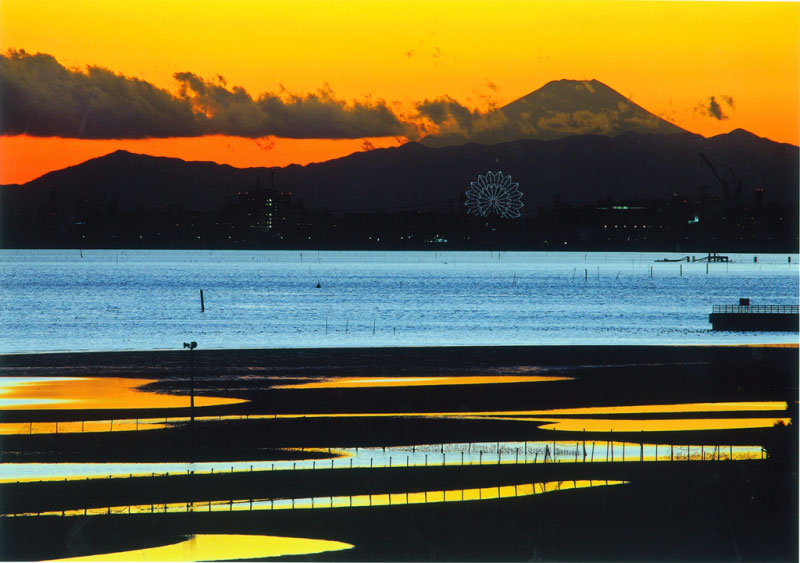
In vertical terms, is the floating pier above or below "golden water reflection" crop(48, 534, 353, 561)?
below

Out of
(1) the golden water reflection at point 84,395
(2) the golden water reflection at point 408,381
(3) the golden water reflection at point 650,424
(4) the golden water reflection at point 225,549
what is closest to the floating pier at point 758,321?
(2) the golden water reflection at point 408,381

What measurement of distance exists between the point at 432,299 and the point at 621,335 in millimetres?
61333

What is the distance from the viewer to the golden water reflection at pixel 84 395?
4069 cm

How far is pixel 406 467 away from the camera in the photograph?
2969cm

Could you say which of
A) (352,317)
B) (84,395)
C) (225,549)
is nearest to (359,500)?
(225,549)

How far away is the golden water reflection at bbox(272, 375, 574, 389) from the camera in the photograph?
4719cm

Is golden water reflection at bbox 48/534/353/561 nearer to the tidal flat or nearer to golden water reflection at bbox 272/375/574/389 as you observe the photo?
the tidal flat

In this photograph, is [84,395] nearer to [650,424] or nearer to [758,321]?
[650,424]

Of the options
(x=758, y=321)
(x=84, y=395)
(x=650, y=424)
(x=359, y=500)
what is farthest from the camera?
(x=758, y=321)

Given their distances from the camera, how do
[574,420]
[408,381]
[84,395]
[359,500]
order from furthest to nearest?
[408,381], [84,395], [574,420], [359,500]

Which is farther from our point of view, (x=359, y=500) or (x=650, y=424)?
(x=650, y=424)

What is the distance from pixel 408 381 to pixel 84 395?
13886 mm

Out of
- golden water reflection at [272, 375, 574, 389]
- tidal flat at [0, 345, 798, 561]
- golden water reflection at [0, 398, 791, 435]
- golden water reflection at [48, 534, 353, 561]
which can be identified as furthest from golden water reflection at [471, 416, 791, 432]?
golden water reflection at [48, 534, 353, 561]

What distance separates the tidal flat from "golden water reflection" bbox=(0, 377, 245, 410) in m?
0.19
